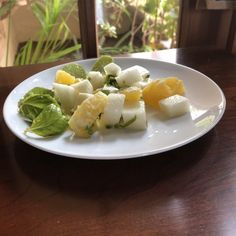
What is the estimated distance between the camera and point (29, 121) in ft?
2.07

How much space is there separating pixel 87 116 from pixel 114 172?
0.12 meters

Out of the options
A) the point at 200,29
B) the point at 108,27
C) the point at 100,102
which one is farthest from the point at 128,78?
the point at 108,27

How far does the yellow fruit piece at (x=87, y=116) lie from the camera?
1.90 ft

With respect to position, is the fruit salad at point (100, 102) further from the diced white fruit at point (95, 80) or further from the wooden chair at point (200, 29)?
the wooden chair at point (200, 29)

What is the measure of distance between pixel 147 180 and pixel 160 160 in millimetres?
58

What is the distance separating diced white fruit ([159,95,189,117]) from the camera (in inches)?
25.3

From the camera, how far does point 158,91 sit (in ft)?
2.20

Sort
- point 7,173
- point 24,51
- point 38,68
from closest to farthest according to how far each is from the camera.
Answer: point 7,173, point 38,68, point 24,51

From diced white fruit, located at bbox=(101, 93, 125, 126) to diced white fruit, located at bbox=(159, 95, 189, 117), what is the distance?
0.10 meters

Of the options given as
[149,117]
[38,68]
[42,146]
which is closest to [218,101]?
[149,117]

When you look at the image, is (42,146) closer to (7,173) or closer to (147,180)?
(7,173)

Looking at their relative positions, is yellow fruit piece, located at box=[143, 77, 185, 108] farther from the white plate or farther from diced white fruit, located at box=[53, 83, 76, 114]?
diced white fruit, located at box=[53, 83, 76, 114]

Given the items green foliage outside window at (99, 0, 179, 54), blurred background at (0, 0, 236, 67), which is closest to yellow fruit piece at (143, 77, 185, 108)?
blurred background at (0, 0, 236, 67)

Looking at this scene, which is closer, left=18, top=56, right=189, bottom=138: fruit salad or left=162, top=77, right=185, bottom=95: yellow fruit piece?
left=18, top=56, right=189, bottom=138: fruit salad
